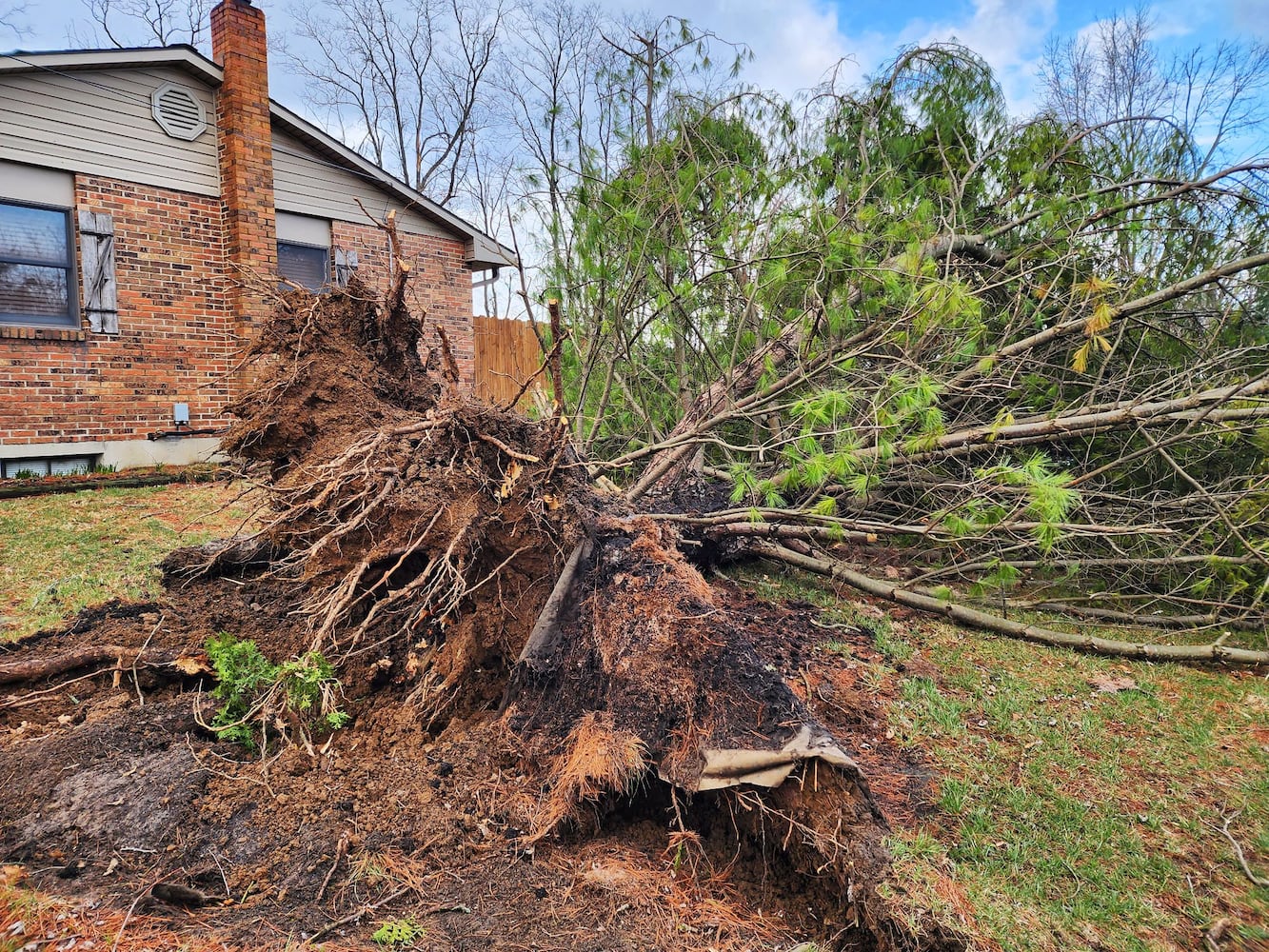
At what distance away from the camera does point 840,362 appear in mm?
4855

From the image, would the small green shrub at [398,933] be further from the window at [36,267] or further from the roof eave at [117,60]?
the roof eave at [117,60]

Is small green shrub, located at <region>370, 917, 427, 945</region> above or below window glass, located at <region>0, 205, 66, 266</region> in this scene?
below

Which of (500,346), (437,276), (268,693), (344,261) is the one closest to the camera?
(268,693)

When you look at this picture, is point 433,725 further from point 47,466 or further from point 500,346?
point 500,346

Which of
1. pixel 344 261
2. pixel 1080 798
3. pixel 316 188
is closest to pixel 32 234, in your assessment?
pixel 316 188

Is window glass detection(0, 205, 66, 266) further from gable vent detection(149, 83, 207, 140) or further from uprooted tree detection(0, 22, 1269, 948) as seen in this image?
uprooted tree detection(0, 22, 1269, 948)

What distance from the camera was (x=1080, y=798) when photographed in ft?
10.8

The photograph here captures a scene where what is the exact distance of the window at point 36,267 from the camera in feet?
26.0

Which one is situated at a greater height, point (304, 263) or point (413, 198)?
point (413, 198)

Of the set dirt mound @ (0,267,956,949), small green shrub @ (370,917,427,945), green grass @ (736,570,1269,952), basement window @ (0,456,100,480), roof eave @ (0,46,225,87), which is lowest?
green grass @ (736,570,1269,952)

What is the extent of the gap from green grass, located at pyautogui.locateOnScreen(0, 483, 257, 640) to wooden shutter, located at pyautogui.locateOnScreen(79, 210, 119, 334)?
2198mm

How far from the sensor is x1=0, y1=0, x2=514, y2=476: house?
7957mm

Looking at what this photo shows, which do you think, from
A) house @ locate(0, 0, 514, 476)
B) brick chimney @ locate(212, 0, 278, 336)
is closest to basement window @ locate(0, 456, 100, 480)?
house @ locate(0, 0, 514, 476)

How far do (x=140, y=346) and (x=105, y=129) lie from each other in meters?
2.44
